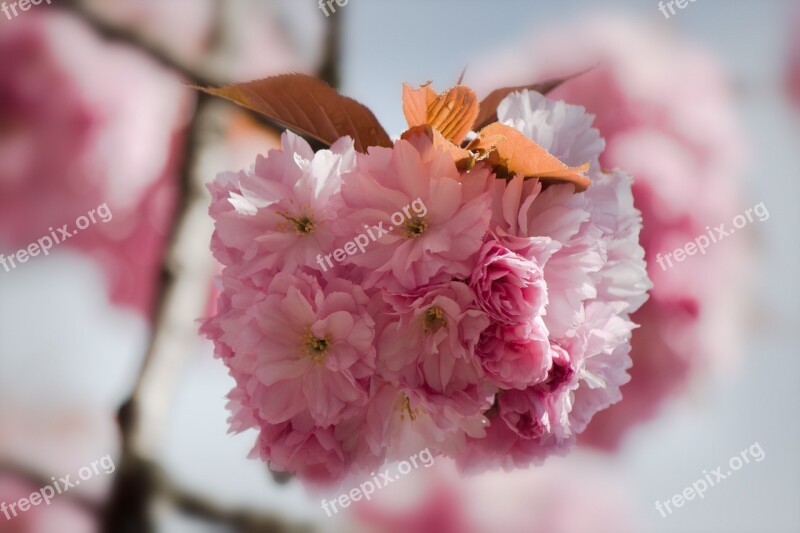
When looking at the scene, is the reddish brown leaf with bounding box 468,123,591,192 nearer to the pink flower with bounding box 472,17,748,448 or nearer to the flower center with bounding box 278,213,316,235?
the flower center with bounding box 278,213,316,235

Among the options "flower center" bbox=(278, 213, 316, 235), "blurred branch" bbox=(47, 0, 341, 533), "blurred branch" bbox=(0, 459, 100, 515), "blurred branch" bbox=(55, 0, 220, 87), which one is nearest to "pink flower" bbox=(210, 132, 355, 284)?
"flower center" bbox=(278, 213, 316, 235)

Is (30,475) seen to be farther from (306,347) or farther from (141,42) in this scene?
(306,347)

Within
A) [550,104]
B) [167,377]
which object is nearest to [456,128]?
[550,104]

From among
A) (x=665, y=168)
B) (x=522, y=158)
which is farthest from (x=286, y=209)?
(x=665, y=168)

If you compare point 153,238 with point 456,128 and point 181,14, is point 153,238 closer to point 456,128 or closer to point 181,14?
point 181,14

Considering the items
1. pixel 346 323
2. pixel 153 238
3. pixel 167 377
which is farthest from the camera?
pixel 153 238

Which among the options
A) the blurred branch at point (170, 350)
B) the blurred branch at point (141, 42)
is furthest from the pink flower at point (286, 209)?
the blurred branch at point (141, 42)
